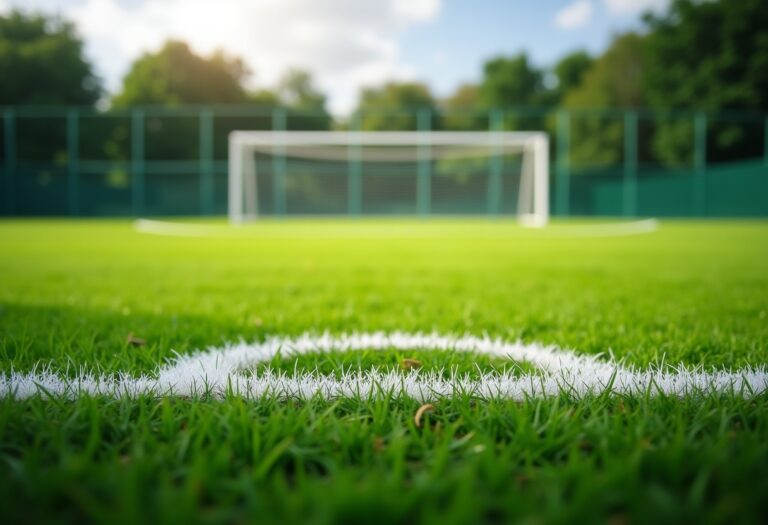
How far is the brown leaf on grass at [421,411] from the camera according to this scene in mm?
1228

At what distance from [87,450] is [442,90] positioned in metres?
45.2

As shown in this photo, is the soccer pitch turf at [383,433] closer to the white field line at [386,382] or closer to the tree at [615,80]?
the white field line at [386,382]

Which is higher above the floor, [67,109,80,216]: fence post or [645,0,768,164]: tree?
[645,0,768,164]: tree

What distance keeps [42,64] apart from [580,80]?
3300 centimetres

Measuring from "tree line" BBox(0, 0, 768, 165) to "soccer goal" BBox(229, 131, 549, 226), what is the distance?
1.72 meters

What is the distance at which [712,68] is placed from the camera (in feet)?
90.5

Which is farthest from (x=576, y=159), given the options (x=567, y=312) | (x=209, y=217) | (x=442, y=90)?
(x=567, y=312)

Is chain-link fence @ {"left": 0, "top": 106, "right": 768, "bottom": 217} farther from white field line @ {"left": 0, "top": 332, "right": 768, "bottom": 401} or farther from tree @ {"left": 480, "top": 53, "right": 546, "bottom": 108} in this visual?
tree @ {"left": 480, "top": 53, "right": 546, "bottom": 108}

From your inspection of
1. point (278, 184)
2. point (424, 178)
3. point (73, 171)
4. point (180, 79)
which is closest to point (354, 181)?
point (424, 178)

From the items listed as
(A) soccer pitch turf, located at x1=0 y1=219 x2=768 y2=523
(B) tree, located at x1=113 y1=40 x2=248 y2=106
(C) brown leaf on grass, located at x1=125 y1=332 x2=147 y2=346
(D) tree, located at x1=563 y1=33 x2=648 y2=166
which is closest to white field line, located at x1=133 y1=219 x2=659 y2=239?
(A) soccer pitch turf, located at x1=0 y1=219 x2=768 y2=523

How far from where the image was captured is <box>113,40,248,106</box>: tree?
33.5 m

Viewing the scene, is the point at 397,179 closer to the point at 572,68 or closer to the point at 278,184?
the point at 278,184

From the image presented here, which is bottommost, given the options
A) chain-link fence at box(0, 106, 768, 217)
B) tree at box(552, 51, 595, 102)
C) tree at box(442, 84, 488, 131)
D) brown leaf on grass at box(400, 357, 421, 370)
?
brown leaf on grass at box(400, 357, 421, 370)

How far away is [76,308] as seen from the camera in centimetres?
284
